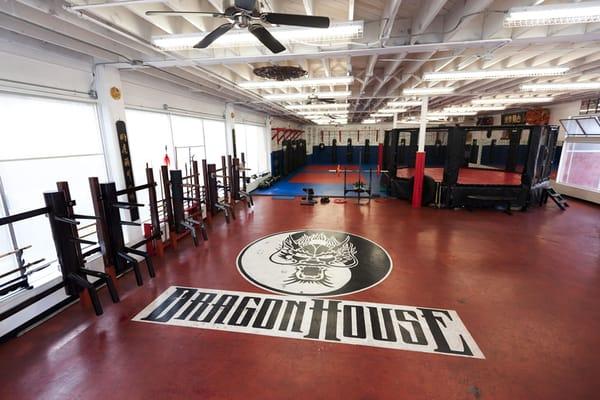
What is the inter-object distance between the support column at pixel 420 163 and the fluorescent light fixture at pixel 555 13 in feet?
15.4

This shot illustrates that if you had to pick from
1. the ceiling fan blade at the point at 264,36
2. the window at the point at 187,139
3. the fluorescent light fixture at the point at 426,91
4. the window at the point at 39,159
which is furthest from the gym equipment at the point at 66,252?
Answer: the fluorescent light fixture at the point at 426,91

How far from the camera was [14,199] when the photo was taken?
133 inches

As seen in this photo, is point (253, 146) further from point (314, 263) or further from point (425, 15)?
point (425, 15)

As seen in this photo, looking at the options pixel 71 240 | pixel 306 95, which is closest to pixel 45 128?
pixel 71 240

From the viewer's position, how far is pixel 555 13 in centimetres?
288

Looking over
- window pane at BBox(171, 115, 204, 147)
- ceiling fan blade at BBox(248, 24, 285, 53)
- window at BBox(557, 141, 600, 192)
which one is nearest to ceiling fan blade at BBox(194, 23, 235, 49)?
ceiling fan blade at BBox(248, 24, 285, 53)

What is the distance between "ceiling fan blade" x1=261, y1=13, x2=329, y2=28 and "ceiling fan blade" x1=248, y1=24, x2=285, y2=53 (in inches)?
6.4

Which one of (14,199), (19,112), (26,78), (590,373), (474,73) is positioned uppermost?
(474,73)

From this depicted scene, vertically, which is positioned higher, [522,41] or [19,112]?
[522,41]

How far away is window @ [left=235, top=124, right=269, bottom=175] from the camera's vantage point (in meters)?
10.8

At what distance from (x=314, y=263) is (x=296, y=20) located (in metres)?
3.58

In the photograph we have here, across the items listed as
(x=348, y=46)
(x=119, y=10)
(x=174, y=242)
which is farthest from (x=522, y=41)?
(x=174, y=242)

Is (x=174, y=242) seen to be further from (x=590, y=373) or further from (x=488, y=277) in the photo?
(x=590, y=373)

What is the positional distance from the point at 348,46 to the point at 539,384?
4524mm
